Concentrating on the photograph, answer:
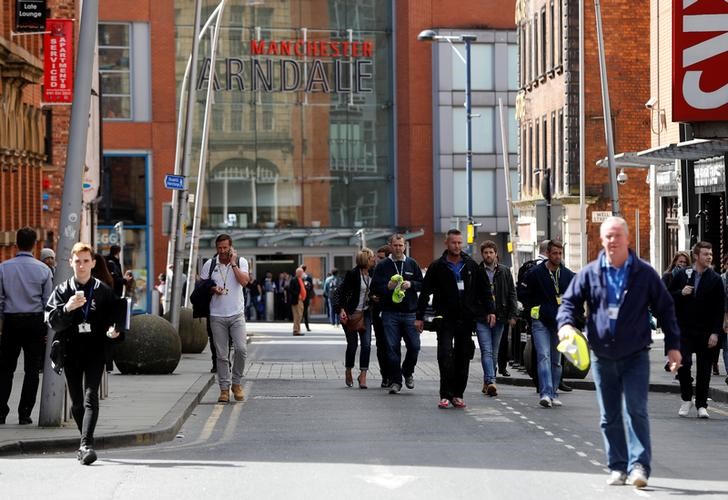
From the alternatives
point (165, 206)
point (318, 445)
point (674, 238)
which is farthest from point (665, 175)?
point (318, 445)

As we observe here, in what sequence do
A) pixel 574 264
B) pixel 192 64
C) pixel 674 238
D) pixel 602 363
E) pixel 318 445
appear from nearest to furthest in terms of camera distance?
pixel 602 363 < pixel 318 445 < pixel 192 64 < pixel 674 238 < pixel 574 264

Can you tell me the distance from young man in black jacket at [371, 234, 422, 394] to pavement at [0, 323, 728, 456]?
2.35 m

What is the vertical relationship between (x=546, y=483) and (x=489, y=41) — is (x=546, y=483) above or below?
below

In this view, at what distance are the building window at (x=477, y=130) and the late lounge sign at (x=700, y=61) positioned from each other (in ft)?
147

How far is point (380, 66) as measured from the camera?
71625mm

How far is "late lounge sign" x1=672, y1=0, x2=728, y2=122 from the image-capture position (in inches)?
1015

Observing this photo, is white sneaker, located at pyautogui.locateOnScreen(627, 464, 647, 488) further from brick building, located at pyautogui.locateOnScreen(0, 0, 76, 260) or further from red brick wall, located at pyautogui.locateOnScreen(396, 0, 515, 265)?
red brick wall, located at pyautogui.locateOnScreen(396, 0, 515, 265)

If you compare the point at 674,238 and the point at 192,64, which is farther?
the point at 674,238

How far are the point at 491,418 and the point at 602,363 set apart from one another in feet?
18.6

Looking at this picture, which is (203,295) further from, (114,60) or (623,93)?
(114,60)

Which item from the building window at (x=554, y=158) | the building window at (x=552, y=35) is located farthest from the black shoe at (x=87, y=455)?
the building window at (x=552, y=35)

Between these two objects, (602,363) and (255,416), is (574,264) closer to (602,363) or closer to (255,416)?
(255,416)

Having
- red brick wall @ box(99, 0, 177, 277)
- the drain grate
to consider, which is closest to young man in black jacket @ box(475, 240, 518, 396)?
the drain grate

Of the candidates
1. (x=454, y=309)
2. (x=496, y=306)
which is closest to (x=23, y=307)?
(x=454, y=309)
